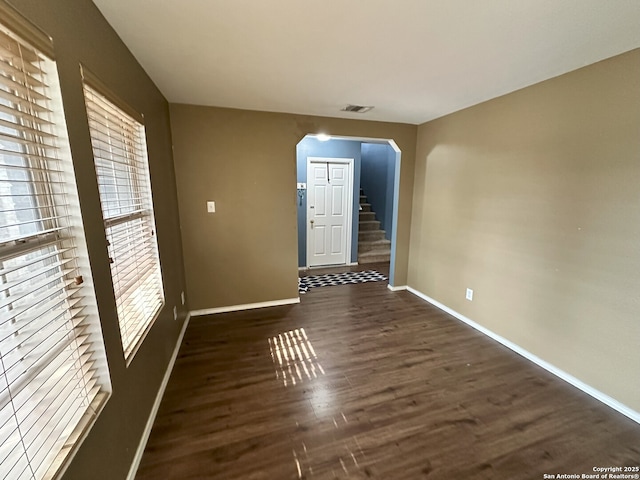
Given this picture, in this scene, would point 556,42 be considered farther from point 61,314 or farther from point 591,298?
point 61,314

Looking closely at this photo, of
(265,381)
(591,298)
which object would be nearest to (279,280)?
(265,381)

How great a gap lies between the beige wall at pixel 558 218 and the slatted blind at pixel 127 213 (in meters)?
3.01

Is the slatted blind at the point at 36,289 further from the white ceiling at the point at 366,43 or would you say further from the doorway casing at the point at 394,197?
the doorway casing at the point at 394,197

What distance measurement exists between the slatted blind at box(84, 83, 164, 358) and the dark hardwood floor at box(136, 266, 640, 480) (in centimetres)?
70

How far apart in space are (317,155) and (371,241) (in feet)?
7.46

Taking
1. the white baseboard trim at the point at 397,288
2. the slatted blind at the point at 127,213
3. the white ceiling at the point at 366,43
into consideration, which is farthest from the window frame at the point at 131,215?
the white baseboard trim at the point at 397,288

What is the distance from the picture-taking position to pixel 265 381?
2.14 meters

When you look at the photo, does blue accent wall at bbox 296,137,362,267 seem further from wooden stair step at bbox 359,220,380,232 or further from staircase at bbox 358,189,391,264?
wooden stair step at bbox 359,220,380,232

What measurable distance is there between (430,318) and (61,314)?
3.19 metres

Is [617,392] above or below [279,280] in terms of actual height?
below

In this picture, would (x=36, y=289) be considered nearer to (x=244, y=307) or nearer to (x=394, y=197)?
(x=244, y=307)

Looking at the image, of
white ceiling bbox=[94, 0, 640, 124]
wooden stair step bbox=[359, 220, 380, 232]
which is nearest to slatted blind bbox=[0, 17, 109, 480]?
white ceiling bbox=[94, 0, 640, 124]

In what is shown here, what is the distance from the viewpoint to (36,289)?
0.85 m

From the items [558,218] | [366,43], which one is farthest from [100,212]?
[558,218]
